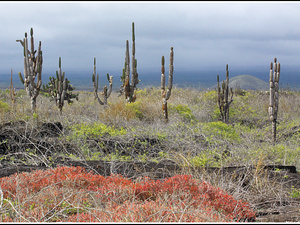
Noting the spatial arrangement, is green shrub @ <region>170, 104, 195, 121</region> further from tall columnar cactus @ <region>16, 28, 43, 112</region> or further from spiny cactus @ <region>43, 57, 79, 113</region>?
tall columnar cactus @ <region>16, 28, 43, 112</region>

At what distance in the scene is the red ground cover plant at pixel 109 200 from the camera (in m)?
3.92

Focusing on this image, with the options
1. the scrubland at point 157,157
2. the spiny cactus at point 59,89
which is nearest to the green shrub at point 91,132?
the scrubland at point 157,157

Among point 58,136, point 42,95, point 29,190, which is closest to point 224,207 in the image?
point 29,190

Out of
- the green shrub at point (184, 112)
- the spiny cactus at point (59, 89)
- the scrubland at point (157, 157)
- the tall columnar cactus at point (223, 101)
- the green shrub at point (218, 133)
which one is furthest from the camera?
the spiny cactus at point (59, 89)

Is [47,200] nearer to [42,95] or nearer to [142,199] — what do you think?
[142,199]

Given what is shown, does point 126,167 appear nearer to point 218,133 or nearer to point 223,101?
point 218,133

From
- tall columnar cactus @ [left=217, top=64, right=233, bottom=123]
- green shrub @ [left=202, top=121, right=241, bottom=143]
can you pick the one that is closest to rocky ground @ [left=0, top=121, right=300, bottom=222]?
green shrub @ [left=202, top=121, right=241, bottom=143]

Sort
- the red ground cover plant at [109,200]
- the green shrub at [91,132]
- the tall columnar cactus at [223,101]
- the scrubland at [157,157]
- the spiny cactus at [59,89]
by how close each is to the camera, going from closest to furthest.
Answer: the red ground cover plant at [109,200], the scrubland at [157,157], the green shrub at [91,132], the tall columnar cactus at [223,101], the spiny cactus at [59,89]

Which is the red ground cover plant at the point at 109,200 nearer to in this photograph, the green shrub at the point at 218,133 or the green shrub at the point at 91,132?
the green shrub at the point at 91,132

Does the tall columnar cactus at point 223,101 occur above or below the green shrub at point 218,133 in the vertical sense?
above

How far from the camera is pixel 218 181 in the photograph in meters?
6.40

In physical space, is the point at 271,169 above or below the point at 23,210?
below

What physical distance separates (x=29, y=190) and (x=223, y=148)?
230 inches

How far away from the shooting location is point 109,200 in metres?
4.67
